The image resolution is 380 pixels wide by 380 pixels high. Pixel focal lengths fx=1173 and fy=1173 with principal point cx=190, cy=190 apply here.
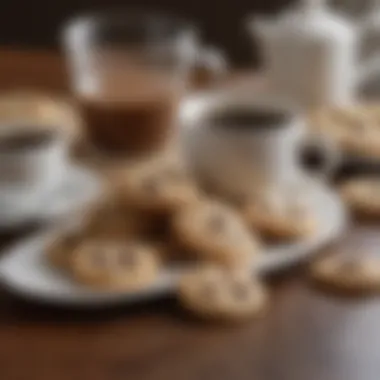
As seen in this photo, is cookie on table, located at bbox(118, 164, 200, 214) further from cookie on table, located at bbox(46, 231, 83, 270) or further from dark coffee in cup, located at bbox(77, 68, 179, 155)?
dark coffee in cup, located at bbox(77, 68, 179, 155)

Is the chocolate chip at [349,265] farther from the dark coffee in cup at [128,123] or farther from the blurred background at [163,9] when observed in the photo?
the blurred background at [163,9]

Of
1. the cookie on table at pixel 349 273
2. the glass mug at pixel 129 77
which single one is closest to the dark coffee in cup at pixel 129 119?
the glass mug at pixel 129 77

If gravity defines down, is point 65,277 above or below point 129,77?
below

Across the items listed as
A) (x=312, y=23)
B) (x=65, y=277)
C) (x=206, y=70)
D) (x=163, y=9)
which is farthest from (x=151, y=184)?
(x=163, y=9)

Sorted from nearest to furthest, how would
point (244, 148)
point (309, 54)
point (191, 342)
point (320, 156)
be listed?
point (191, 342) → point (244, 148) → point (320, 156) → point (309, 54)

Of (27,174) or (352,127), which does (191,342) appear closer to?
(27,174)

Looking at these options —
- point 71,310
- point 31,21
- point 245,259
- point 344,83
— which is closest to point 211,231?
point 245,259

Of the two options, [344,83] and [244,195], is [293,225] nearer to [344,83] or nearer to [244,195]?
[244,195]
